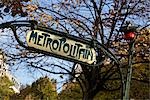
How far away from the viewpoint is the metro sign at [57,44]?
247 inches

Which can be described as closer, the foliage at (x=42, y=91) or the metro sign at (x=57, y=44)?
the metro sign at (x=57, y=44)

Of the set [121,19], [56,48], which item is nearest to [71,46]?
[56,48]

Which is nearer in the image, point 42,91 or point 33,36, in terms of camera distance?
point 33,36

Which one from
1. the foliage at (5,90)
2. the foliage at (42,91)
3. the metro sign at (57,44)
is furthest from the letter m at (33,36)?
the foliage at (5,90)

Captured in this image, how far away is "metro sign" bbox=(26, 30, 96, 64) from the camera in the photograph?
6262 millimetres

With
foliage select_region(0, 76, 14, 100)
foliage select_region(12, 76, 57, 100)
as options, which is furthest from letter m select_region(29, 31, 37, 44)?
foliage select_region(0, 76, 14, 100)

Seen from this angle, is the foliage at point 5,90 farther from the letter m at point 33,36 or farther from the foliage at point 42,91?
the letter m at point 33,36

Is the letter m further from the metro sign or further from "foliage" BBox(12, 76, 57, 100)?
"foliage" BBox(12, 76, 57, 100)

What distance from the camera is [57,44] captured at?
6316 millimetres

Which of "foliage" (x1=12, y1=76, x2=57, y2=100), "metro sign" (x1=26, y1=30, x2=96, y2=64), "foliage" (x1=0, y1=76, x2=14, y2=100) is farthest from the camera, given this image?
"foliage" (x1=0, y1=76, x2=14, y2=100)

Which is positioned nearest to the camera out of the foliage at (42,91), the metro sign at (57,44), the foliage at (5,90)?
the metro sign at (57,44)

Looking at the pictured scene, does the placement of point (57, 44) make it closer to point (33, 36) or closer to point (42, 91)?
point (33, 36)

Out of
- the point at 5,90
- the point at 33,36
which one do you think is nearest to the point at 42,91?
the point at 5,90

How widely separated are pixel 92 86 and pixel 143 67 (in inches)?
171
